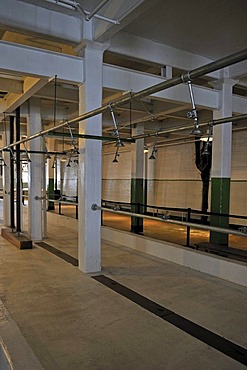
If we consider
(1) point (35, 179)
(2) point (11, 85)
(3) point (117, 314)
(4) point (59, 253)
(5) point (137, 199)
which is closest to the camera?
(3) point (117, 314)

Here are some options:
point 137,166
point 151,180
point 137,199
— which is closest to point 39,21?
point 137,166

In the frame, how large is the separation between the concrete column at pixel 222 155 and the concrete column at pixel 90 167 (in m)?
2.34

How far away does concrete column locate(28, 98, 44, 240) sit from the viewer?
6.25 m

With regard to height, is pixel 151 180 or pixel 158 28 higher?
pixel 158 28

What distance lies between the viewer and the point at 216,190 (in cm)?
555

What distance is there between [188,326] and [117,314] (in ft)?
2.12

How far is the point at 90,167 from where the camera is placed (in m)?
4.14

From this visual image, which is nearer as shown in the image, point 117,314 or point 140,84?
point 117,314

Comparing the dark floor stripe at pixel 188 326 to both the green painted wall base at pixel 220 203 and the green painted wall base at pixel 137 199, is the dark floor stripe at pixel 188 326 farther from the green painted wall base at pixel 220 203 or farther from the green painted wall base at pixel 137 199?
the green painted wall base at pixel 137 199

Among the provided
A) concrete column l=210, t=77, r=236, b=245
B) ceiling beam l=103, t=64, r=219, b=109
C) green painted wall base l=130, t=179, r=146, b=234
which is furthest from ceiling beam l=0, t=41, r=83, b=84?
green painted wall base l=130, t=179, r=146, b=234

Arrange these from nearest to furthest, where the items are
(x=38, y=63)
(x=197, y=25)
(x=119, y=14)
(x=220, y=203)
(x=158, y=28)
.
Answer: (x=119, y=14), (x=38, y=63), (x=197, y=25), (x=158, y=28), (x=220, y=203)

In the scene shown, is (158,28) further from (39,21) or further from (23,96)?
(23,96)

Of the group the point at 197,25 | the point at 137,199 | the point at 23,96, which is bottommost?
the point at 137,199

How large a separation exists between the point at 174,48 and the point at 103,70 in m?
1.25
